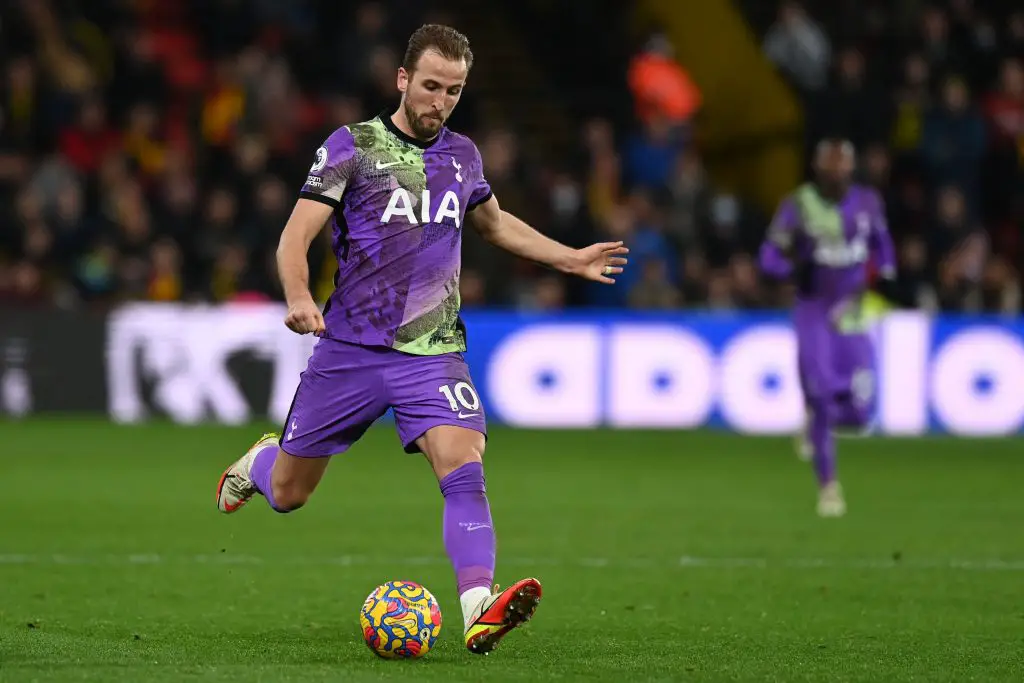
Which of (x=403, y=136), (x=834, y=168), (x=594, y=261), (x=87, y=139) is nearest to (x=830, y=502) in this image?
(x=834, y=168)

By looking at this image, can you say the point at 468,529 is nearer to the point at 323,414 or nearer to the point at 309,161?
the point at 323,414

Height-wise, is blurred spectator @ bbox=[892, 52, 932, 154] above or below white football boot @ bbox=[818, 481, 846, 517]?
above

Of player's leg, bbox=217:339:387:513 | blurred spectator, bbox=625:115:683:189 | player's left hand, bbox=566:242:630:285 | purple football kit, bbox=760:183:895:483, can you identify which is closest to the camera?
player's leg, bbox=217:339:387:513

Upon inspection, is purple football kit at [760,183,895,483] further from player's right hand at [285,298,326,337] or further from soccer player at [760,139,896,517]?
player's right hand at [285,298,326,337]

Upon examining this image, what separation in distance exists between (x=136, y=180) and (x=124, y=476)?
6497mm

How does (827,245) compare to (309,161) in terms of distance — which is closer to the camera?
(827,245)

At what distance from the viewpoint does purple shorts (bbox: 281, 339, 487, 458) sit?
6.89 meters

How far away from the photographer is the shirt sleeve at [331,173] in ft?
22.4

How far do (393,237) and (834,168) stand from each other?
20.0 feet

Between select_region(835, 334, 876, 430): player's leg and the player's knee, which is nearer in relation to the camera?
the player's knee

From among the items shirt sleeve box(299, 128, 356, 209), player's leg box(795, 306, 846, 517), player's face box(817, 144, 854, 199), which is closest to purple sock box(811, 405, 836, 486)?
player's leg box(795, 306, 846, 517)

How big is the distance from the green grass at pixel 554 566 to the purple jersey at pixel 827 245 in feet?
4.83

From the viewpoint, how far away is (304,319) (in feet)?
20.9

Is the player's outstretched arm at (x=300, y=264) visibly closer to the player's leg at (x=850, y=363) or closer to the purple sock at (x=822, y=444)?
the purple sock at (x=822, y=444)
